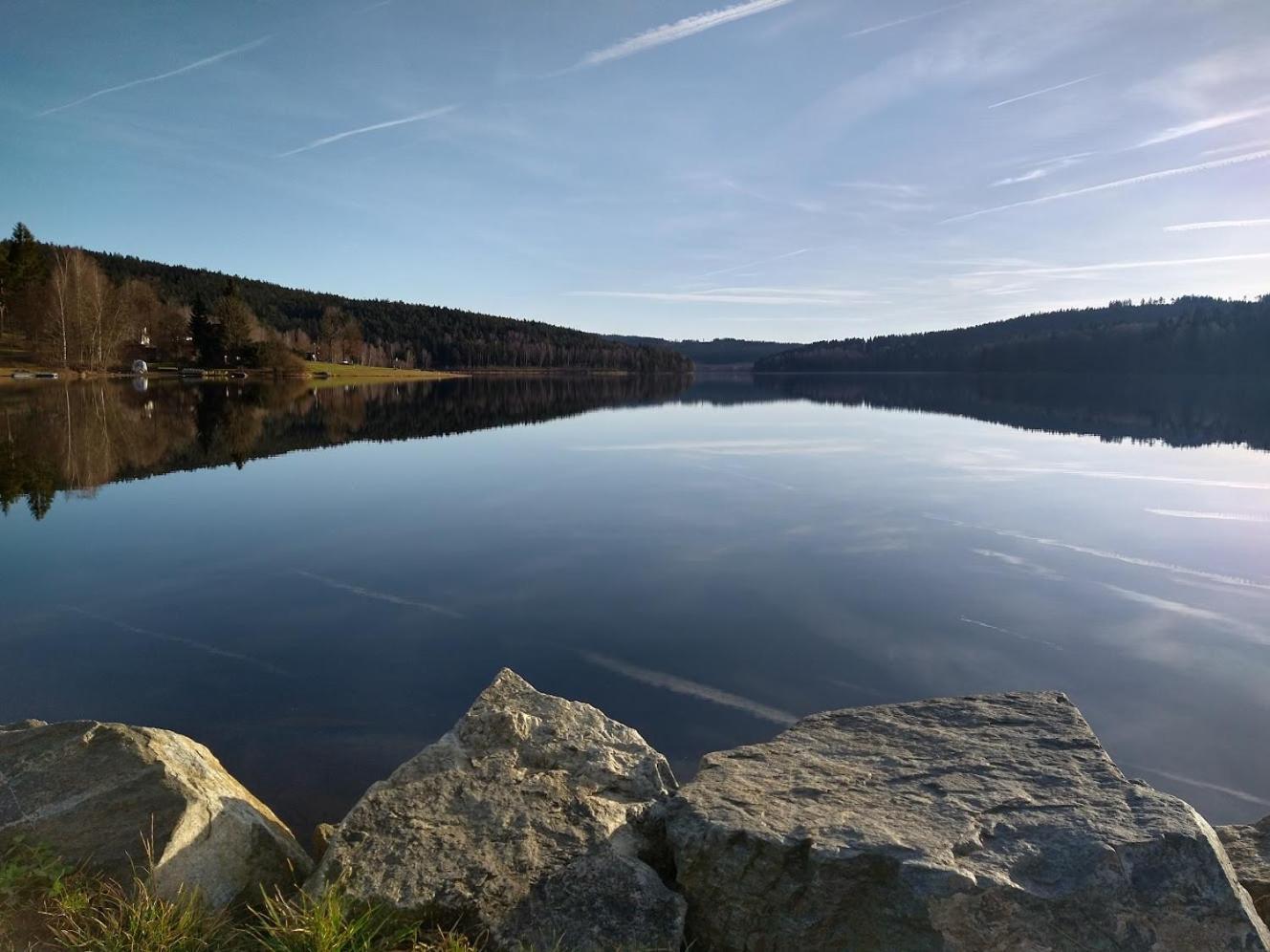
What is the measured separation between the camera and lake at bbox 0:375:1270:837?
7.36 m

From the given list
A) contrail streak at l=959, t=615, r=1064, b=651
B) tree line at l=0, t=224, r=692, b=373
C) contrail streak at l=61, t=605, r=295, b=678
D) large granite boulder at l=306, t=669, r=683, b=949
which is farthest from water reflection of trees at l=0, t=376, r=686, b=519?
contrail streak at l=959, t=615, r=1064, b=651

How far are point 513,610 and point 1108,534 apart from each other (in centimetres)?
1249

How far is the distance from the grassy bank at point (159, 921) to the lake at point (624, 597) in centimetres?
179

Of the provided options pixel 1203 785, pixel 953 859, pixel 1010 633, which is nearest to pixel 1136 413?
pixel 1010 633

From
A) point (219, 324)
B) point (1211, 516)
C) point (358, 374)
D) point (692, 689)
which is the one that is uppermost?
point (219, 324)

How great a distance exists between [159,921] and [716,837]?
2921 millimetres

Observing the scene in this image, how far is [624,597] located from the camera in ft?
36.2

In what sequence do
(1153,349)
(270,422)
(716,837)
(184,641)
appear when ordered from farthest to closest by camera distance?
(1153,349) < (270,422) < (184,641) < (716,837)

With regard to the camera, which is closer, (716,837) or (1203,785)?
(716,837)

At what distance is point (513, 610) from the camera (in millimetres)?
10430

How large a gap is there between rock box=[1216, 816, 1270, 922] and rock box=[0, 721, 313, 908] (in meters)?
5.87

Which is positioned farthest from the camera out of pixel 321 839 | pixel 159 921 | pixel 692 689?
pixel 692 689

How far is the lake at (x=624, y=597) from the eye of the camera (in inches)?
290

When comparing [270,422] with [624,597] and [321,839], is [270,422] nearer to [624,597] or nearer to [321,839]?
[624,597]
